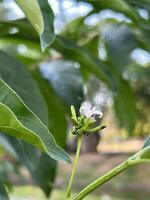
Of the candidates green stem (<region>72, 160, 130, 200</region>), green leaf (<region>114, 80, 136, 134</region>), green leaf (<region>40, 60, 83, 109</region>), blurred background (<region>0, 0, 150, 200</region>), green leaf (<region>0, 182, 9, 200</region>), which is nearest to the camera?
green stem (<region>72, 160, 130, 200</region>)

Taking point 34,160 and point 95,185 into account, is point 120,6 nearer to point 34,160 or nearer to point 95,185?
point 34,160

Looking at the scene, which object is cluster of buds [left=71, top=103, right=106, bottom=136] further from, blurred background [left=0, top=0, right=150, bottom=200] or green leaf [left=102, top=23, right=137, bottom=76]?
green leaf [left=102, top=23, right=137, bottom=76]

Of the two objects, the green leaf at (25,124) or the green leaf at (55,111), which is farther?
the green leaf at (55,111)

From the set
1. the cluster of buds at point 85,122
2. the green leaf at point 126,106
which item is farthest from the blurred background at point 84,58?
the cluster of buds at point 85,122

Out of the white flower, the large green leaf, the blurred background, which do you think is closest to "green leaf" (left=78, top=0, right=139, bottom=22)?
the blurred background

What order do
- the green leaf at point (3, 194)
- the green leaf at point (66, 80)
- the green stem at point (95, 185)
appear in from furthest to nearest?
the green leaf at point (66, 80) → the green leaf at point (3, 194) → the green stem at point (95, 185)

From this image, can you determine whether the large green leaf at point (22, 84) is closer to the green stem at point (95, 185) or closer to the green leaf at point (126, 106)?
the green stem at point (95, 185)

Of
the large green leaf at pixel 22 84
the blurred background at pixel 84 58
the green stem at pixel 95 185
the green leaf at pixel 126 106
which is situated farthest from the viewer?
the green leaf at pixel 126 106

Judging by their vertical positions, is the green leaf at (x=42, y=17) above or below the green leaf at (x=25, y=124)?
above
